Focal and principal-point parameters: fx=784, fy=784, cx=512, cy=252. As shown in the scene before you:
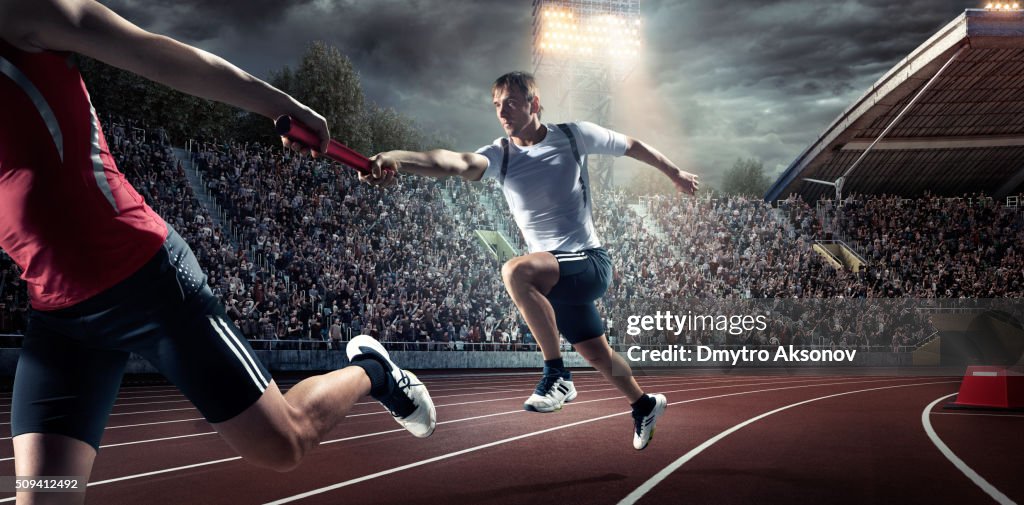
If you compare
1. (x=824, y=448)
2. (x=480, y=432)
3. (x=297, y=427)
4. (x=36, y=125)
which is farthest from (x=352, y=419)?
(x=36, y=125)

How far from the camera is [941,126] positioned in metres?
35.7

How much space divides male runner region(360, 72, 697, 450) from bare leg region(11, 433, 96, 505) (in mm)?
2579

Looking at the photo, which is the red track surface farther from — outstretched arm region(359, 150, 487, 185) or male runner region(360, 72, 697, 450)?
outstretched arm region(359, 150, 487, 185)

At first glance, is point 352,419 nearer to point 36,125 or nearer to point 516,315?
point 36,125

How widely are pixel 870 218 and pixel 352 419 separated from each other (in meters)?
29.0

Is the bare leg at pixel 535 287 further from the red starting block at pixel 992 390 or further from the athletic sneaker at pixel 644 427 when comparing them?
the red starting block at pixel 992 390

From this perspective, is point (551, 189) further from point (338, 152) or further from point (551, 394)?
point (338, 152)

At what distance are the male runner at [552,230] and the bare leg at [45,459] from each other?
258 cm

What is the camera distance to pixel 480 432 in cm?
780

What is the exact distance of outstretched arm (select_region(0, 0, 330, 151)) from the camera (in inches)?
77.3

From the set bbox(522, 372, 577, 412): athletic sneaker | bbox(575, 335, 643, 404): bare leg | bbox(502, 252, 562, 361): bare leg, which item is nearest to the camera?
bbox(502, 252, 562, 361): bare leg

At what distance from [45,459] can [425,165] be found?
201 centimetres

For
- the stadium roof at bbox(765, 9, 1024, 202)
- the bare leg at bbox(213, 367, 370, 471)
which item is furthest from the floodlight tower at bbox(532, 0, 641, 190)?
the bare leg at bbox(213, 367, 370, 471)

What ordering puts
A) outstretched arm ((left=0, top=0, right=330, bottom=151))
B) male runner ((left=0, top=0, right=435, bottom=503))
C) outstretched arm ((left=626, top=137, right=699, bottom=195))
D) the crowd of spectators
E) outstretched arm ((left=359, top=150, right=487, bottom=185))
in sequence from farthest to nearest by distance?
the crowd of spectators, outstretched arm ((left=626, top=137, right=699, bottom=195)), outstretched arm ((left=359, top=150, right=487, bottom=185)), male runner ((left=0, top=0, right=435, bottom=503)), outstretched arm ((left=0, top=0, right=330, bottom=151))
